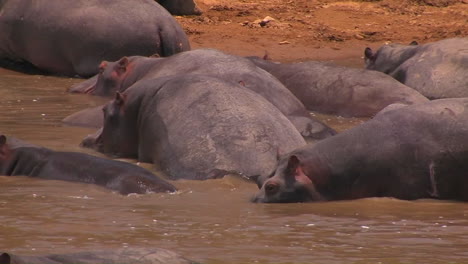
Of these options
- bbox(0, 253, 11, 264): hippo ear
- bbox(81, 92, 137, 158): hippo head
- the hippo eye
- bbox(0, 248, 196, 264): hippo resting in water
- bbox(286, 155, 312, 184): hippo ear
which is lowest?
bbox(0, 248, 196, 264): hippo resting in water

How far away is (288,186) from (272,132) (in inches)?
30.7

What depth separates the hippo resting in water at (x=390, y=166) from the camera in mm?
Result: 6992

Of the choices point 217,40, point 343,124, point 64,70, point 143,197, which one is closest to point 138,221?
point 143,197

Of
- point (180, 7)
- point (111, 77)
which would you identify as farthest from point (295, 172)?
point (180, 7)

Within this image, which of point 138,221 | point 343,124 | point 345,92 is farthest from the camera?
point 345,92

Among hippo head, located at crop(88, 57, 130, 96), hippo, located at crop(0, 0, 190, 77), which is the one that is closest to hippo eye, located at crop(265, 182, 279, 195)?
hippo head, located at crop(88, 57, 130, 96)

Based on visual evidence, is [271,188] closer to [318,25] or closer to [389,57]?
[389,57]

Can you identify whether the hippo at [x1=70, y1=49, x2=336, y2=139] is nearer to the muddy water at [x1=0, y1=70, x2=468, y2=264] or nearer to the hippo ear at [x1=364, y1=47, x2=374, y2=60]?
the muddy water at [x1=0, y1=70, x2=468, y2=264]

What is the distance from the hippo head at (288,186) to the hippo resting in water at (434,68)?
14.6 feet

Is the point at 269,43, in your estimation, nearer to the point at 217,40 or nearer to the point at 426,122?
the point at 217,40

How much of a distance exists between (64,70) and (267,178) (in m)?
6.44

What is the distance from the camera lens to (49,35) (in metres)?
13.2

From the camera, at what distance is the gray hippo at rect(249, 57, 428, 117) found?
10.6 meters

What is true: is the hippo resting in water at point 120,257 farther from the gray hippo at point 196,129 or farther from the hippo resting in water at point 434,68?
the hippo resting in water at point 434,68
